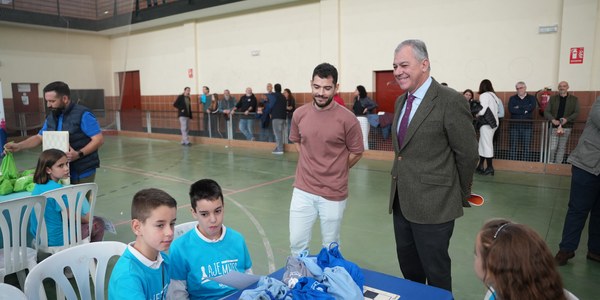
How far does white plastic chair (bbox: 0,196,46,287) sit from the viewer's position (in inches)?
108

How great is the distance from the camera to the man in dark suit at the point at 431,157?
226cm

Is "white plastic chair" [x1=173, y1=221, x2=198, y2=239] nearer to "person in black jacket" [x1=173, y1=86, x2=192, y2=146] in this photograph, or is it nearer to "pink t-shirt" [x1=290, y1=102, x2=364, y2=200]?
"pink t-shirt" [x1=290, y1=102, x2=364, y2=200]

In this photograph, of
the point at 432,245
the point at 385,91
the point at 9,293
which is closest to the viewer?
the point at 9,293

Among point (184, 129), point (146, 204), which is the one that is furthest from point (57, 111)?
point (184, 129)

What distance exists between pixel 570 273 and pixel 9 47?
4490 mm

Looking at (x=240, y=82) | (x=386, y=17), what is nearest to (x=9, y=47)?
(x=386, y=17)

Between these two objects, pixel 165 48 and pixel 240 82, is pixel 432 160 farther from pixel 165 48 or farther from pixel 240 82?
pixel 165 48

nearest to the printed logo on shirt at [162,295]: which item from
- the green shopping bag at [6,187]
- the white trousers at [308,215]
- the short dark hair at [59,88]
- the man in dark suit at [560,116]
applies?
the white trousers at [308,215]

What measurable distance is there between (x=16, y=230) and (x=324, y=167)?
2071 mm

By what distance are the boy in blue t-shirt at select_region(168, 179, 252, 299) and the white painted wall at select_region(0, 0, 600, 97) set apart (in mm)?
1526

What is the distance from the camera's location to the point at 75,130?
12.5 ft

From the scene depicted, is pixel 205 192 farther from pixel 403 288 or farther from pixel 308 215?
pixel 403 288

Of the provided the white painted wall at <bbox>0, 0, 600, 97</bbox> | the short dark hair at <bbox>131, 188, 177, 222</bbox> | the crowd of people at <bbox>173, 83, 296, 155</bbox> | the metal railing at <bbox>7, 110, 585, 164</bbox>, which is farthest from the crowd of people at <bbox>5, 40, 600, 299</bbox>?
the crowd of people at <bbox>173, 83, 296, 155</bbox>

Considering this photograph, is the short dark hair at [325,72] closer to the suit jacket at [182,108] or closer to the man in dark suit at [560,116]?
the man in dark suit at [560,116]
